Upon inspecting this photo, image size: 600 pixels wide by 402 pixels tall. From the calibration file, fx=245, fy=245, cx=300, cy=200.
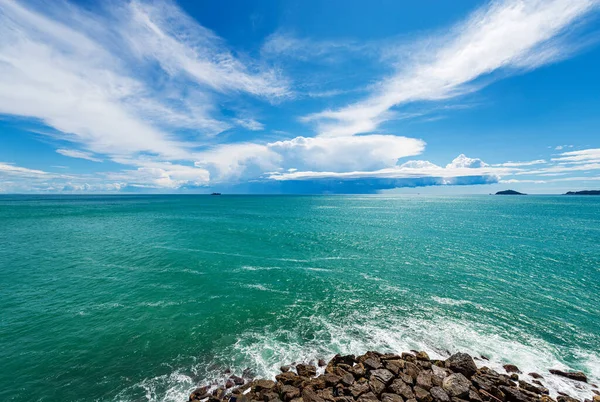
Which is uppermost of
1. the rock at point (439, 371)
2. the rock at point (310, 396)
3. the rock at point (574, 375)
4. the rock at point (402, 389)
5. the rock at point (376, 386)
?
the rock at point (310, 396)

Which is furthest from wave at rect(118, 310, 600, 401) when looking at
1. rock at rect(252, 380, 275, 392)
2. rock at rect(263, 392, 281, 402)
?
rock at rect(263, 392, 281, 402)

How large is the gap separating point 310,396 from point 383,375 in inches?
206

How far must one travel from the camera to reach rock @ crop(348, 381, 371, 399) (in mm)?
14859

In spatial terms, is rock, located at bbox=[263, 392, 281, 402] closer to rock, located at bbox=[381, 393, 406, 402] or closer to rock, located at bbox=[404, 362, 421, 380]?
rock, located at bbox=[381, 393, 406, 402]

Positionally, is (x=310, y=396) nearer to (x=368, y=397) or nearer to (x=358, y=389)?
(x=358, y=389)

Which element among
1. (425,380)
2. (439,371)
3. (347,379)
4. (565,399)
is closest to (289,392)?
(347,379)

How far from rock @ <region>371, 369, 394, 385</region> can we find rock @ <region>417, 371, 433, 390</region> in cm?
166

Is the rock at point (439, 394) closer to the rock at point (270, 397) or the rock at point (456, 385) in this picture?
the rock at point (456, 385)

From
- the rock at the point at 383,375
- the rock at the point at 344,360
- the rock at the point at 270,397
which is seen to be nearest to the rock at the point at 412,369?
the rock at the point at 383,375

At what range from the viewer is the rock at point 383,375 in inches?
625

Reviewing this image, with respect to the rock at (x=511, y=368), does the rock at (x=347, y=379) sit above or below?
Result: above

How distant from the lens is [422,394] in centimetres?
1462

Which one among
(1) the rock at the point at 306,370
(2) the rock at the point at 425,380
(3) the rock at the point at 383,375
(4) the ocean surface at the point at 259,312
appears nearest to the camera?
(2) the rock at the point at 425,380

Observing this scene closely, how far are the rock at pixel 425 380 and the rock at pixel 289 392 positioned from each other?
772 centimetres
